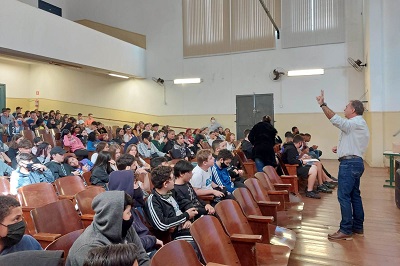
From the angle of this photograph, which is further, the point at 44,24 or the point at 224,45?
the point at 224,45

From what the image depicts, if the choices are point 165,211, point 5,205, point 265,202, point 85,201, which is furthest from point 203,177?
point 5,205

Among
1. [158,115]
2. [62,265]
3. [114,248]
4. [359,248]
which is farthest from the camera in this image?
[158,115]

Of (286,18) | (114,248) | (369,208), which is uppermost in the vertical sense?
(286,18)

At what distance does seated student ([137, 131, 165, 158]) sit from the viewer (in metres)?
6.83

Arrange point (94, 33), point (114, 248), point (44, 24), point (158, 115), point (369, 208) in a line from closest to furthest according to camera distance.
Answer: point (114, 248)
point (369, 208)
point (44, 24)
point (94, 33)
point (158, 115)

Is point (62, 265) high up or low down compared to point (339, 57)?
down

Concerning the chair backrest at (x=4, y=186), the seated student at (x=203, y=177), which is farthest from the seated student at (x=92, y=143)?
the seated student at (x=203, y=177)

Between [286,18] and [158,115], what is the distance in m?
5.97

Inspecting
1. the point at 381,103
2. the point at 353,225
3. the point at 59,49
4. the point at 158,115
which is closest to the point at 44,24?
the point at 59,49

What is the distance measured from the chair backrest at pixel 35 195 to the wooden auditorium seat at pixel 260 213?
69.3 inches

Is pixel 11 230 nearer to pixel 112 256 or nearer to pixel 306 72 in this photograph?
pixel 112 256

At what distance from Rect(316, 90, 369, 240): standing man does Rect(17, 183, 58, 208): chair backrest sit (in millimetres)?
2764

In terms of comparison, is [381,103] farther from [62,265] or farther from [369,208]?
[62,265]

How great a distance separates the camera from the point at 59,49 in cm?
870
